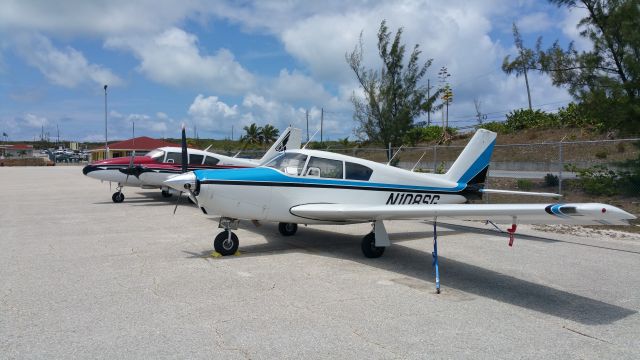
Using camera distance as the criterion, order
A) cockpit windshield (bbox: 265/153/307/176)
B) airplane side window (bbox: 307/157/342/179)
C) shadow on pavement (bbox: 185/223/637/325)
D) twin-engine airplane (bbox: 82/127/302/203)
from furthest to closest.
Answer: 1. twin-engine airplane (bbox: 82/127/302/203)
2. airplane side window (bbox: 307/157/342/179)
3. cockpit windshield (bbox: 265/153/307/176)
4. shadow on pavement (bbox: 185/223/637/325)

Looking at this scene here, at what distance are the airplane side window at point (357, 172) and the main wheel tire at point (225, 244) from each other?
8.04 feet

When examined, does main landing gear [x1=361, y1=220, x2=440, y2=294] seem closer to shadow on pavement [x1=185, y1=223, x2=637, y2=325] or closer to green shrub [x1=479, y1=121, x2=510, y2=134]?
shadow on pavement [x1=185, y1=223, x2=637, y2=325]

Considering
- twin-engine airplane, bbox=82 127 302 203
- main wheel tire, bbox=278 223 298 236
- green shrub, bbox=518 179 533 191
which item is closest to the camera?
main wheel tire, bbox=278 223 298 236

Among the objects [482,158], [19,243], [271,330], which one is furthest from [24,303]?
[482,158]

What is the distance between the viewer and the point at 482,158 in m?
10.8

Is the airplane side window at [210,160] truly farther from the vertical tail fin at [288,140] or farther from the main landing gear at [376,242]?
the main landing gear at [376,242]

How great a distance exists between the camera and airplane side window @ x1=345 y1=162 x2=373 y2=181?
8.98m

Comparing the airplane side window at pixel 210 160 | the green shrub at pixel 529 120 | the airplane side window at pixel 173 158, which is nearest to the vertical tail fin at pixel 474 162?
the airplane side window at pixel 210 160

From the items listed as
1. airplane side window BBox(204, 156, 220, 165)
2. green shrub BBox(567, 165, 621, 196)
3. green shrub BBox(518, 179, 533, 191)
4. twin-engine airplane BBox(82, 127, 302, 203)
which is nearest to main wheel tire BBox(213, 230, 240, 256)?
twin-engine airplane BBox(82, 127, 302, 203)

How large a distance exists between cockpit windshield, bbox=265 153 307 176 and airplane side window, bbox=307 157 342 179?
170mm

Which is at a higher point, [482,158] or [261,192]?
[482,158]

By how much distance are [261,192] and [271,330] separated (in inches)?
148

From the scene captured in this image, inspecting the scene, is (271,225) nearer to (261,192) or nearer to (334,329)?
(261,192)

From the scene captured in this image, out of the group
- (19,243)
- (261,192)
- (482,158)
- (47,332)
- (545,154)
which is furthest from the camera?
(545,154)
